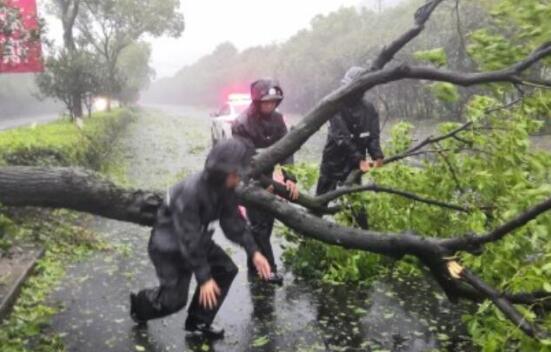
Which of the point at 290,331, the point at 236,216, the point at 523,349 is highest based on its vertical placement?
the point at 236,216

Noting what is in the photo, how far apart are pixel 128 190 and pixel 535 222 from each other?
3.41m

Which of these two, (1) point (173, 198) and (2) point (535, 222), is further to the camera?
(1) point (173, 198)

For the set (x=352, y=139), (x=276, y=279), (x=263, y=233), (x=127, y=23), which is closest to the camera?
(x=276, y=279)

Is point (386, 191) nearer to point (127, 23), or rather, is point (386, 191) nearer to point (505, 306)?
point (505, 306)

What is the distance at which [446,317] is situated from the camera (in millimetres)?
4914

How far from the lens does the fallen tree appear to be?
4.06m

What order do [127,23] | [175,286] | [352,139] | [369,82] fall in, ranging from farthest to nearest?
[127,23]
[352,139]
[369,82]
[175,286]

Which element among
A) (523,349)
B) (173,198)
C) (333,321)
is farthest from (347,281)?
(523,349)

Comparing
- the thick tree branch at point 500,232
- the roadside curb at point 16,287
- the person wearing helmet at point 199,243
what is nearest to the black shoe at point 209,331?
the person wearing helmet at point 199,243

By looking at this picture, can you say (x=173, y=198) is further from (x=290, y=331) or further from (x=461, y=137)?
(x=461, y=137)

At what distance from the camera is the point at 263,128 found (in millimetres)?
5887

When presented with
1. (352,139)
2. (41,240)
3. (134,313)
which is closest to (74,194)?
(134,313)

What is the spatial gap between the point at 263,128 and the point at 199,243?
7.26ft

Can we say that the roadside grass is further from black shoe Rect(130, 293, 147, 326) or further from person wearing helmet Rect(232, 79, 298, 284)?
person wearing helmet Rect(232, 79, 298, 284)
